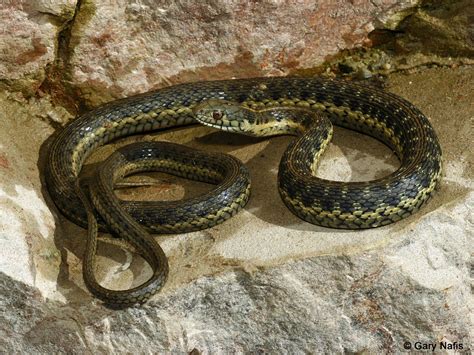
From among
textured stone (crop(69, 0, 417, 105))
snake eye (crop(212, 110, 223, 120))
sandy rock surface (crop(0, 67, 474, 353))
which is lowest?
sandy rock surface (crop(0, 67, 474, 353))

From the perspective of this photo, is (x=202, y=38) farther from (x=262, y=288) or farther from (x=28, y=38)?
(x=262, y=288)

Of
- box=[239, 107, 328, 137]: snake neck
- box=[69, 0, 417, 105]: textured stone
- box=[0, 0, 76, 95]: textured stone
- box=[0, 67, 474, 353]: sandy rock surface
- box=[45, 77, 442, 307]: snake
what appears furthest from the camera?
box=[69, 0, 417, 105]: textured stone

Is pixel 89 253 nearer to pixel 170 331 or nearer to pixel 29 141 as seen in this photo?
pixel 170 331

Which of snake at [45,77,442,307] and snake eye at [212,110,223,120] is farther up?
snake eye at [212,110,223,120]

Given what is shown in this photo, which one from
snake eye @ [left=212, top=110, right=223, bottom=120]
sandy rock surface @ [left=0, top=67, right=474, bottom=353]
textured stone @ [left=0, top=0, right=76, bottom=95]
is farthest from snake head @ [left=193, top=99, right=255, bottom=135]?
textured stone @ [left=0, top=0, right=76, bottom=95]

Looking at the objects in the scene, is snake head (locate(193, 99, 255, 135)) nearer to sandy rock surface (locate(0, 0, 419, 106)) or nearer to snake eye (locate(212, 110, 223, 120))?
snake eye (locate(212, 110, 223, 120))

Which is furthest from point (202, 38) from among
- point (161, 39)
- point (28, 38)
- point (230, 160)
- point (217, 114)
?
point (28, 38)

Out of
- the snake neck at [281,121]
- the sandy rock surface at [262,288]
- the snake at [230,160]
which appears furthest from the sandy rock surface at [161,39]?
the sandy rock surface at [262,288]
